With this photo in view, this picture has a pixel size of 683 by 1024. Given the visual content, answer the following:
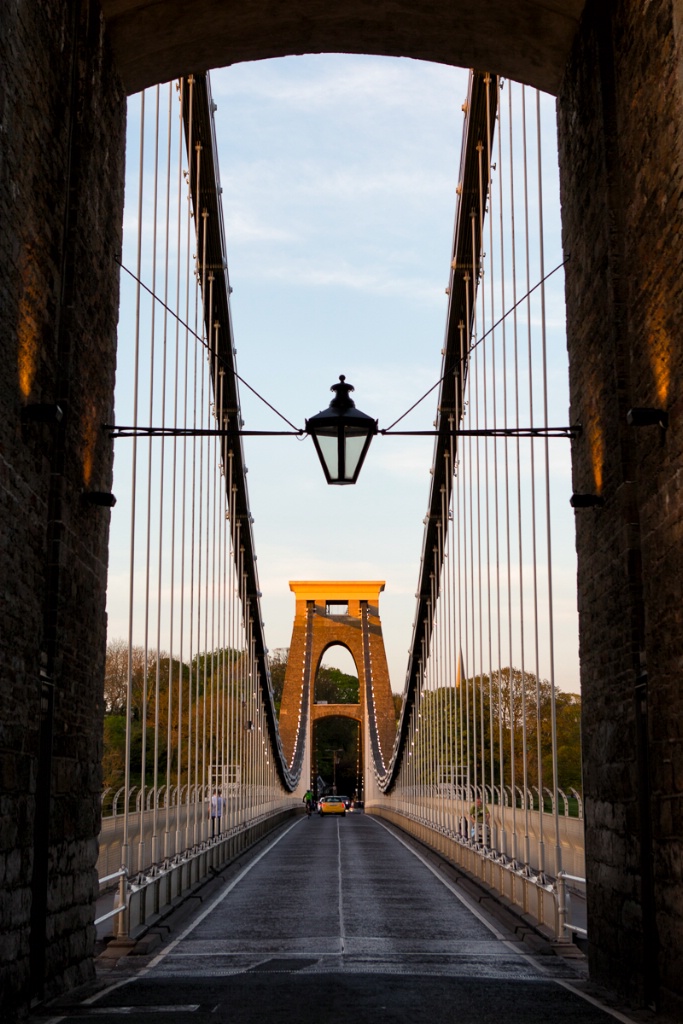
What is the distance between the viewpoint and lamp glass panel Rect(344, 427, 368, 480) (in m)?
8.51

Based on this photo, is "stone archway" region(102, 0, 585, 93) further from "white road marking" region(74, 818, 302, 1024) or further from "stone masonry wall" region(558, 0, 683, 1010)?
"white road marking" region(74, 818, 302, 1024)

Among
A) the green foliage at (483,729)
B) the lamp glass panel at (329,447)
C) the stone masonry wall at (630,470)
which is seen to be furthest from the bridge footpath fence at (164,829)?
the lamp glass panel at (329,447)

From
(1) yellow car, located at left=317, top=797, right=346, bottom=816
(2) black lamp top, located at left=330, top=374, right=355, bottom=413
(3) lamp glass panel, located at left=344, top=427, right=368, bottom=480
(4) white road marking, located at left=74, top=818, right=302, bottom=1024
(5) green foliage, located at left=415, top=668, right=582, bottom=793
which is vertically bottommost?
(1) yellow car, located at left=317, top=797, right=346, bottom=816

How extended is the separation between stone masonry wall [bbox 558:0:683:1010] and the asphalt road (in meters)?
0.85

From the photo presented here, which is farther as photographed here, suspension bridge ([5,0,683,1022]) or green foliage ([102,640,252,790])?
green foliage ([102,640,252,790])

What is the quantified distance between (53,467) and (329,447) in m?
1.77

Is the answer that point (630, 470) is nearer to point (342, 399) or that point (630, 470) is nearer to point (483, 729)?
point (342, 399)

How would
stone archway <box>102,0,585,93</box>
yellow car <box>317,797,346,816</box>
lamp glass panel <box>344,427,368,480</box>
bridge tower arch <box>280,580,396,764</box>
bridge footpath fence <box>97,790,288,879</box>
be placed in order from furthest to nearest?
bridge tower arch <box>280,580,396,764</box>
yellow car <box>317,797,346,816</box>
bridge footpath fence <box>97,790,288,879</box>
stone archway <box>102,0,585,93</box>
lamp glass panel <box>344,427,368,480</box>

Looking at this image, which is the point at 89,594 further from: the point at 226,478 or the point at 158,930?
the point at 226,478

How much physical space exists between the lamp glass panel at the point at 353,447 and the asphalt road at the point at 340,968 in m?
3.29

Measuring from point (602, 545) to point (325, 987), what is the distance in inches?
139

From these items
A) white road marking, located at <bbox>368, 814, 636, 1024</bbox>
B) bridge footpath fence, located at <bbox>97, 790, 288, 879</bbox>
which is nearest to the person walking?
bridge footpath fence, located at <bbox>97, 790, 288, 879</bbox>

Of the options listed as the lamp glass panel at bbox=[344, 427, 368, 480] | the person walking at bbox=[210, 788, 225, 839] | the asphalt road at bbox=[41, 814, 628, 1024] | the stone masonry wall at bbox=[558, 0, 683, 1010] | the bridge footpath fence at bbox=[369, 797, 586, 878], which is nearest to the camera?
the stone masonry wall at bbox=[558, 0, 683, 1010]

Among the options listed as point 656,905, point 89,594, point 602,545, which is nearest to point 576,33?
point 602,545
